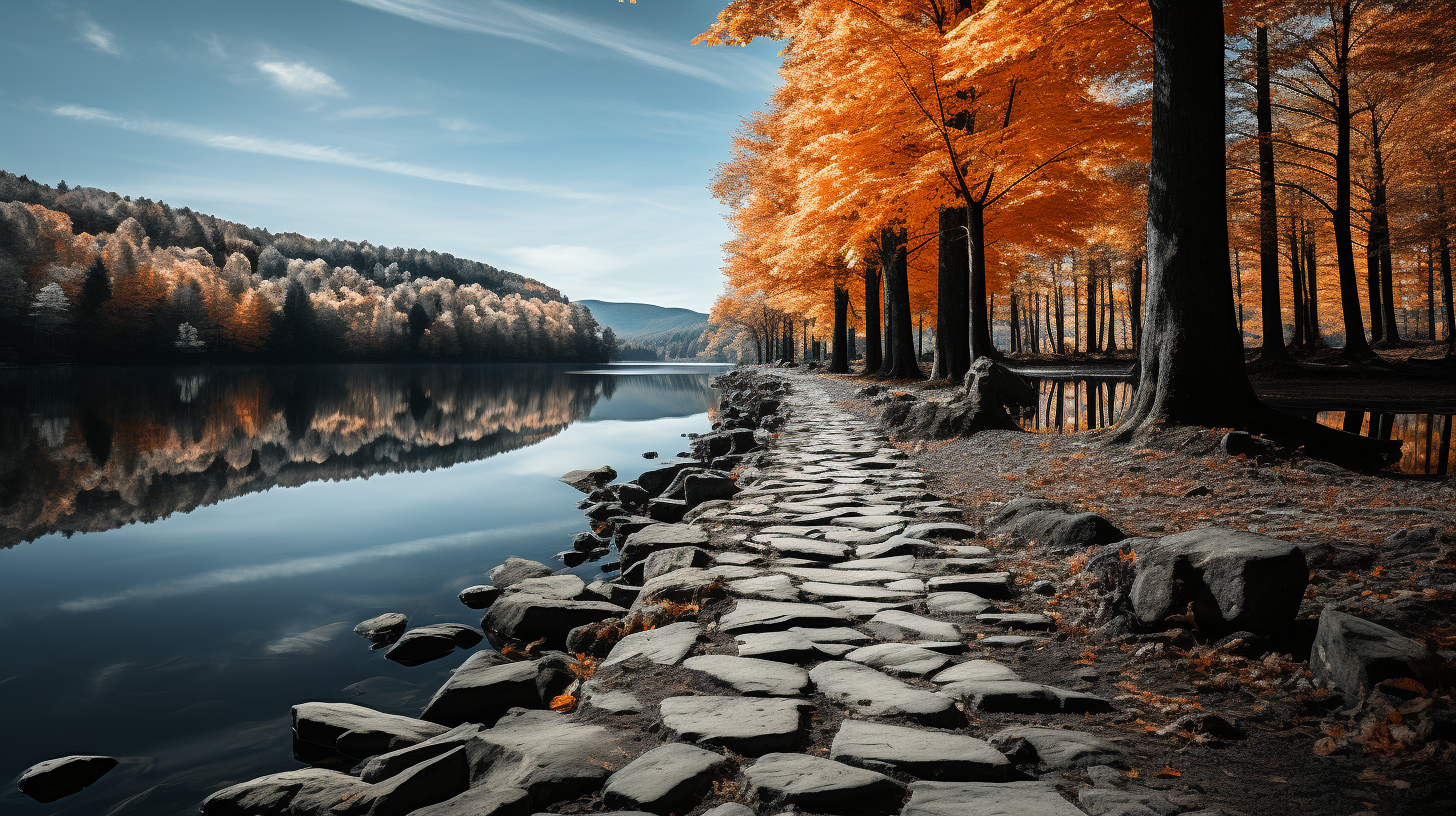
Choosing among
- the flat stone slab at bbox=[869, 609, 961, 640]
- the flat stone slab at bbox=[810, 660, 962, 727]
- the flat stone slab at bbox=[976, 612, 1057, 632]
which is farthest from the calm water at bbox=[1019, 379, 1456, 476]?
the flat stone slab at bbox=[810, 660, 962, 727]

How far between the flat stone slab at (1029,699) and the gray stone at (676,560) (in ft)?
6.99

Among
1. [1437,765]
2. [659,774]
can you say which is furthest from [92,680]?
[1437,765]

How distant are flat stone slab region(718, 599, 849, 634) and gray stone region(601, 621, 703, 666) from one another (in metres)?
0.19

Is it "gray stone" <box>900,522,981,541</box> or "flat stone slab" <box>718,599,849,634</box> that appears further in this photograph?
"gray stone" <box>900,522,981,541</box>

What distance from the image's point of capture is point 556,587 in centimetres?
523

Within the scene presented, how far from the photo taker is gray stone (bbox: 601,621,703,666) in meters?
3.01

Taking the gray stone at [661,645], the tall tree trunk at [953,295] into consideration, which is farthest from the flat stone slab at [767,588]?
the tall tree trunk at [953,295]

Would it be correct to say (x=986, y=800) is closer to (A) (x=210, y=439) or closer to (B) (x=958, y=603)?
(B) (x=958, y=603)

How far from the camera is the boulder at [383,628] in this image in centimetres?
523

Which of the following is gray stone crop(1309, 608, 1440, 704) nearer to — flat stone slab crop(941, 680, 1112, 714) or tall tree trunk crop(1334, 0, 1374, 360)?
flat stone slab crop(941, 680, 1112, 714)

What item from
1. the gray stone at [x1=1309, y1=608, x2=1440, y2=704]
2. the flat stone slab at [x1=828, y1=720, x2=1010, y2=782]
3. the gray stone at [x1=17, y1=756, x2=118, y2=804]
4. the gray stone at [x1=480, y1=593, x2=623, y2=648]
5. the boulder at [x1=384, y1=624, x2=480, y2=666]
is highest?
the gray stone at [x1=1309, y1=608, x2=1440, y2=704]

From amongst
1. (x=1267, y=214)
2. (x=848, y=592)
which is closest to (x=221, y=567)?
(x=848, y=592)

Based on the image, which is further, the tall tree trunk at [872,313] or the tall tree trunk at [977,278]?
the tall tree trunk at [872,313]

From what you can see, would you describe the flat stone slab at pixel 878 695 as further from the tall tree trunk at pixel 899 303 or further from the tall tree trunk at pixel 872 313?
the tall tree trunk at pixel 872 313
